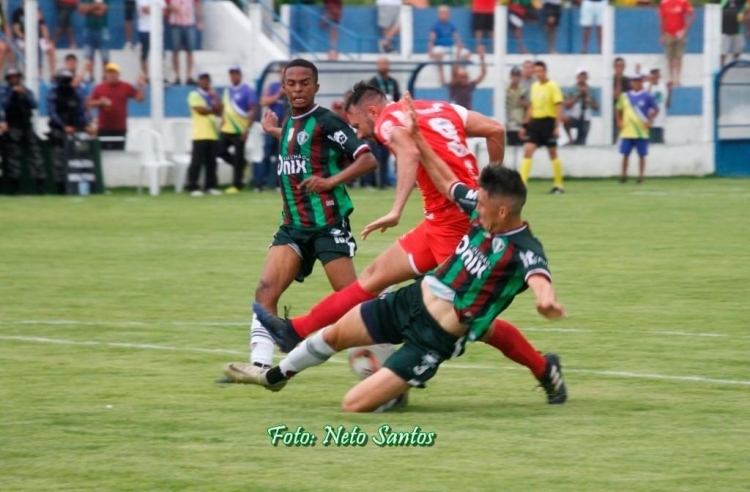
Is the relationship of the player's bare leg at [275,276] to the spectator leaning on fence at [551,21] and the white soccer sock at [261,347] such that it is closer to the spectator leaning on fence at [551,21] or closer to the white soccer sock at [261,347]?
the white soccer sock at [261,347]

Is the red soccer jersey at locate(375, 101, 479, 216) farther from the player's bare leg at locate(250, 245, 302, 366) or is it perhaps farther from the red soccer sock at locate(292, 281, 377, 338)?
the player's bare leg at locate(250, 245, 302, 366)

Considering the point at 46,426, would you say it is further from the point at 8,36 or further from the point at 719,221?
the point at 8,36

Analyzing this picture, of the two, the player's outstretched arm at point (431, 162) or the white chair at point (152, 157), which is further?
the white chair at point (152, 157)

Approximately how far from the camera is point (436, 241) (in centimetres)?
864

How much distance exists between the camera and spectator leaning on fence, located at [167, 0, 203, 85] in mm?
28172

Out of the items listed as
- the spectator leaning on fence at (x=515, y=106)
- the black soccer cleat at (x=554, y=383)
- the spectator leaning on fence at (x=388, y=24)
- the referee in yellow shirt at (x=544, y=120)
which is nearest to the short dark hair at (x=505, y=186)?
the black soccer cleat at (x=554, y=383)

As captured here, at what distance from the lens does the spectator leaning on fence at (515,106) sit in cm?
2827

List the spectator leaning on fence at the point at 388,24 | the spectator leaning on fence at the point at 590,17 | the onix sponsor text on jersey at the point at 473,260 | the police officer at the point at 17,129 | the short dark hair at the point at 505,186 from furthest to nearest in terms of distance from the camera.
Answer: the spectator leaning on fence at the point at 388,24 → the spectator leaning on fence at the point at 590,17 → the police officer at the point at 17,129 → the onix sponsor text on jersey at the point at 473,260 → the short dark hair at the point at 505,186

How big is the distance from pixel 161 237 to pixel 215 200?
5753mm

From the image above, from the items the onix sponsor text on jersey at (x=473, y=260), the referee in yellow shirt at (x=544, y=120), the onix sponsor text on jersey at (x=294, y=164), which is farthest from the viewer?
the referee in yellow shirt at (x=544, y=120)

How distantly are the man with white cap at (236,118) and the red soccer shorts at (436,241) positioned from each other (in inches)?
662

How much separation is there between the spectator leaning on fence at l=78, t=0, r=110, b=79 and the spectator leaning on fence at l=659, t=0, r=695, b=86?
11189 millimetres

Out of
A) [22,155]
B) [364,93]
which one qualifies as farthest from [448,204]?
[22,155]

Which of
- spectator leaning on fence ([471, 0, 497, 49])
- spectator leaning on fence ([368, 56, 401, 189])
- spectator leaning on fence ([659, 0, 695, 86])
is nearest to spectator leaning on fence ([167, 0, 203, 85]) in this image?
spectator leaning on fence ([368, 56, 401, 189])
